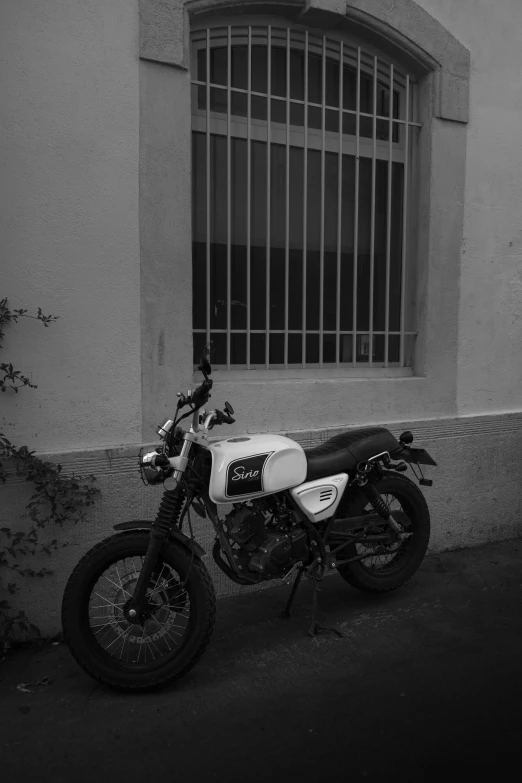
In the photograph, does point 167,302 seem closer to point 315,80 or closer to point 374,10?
point 315,80

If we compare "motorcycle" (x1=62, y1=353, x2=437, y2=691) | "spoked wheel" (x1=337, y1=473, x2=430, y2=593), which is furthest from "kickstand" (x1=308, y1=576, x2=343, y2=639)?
"spoked wheel" (x1=337, y1=473, x2=430, y2=593)

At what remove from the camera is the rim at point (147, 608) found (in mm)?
3386

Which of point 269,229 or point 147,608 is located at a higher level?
point 269,229

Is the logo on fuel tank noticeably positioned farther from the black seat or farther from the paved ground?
the paved ground

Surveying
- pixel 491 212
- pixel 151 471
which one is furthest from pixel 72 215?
pixel 491 212

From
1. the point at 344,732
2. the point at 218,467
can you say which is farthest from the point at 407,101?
the point at 344,732

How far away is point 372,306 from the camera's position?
536cm

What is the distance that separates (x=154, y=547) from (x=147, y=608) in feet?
1.02

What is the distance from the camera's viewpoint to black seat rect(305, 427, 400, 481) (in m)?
3.87

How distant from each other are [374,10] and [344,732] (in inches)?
178

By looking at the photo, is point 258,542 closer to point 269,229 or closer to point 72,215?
point 72,215

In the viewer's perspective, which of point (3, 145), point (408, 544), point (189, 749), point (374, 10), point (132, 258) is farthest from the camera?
point (374, 10)

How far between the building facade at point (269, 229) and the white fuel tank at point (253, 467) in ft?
2.87

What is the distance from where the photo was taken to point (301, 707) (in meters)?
3.25
